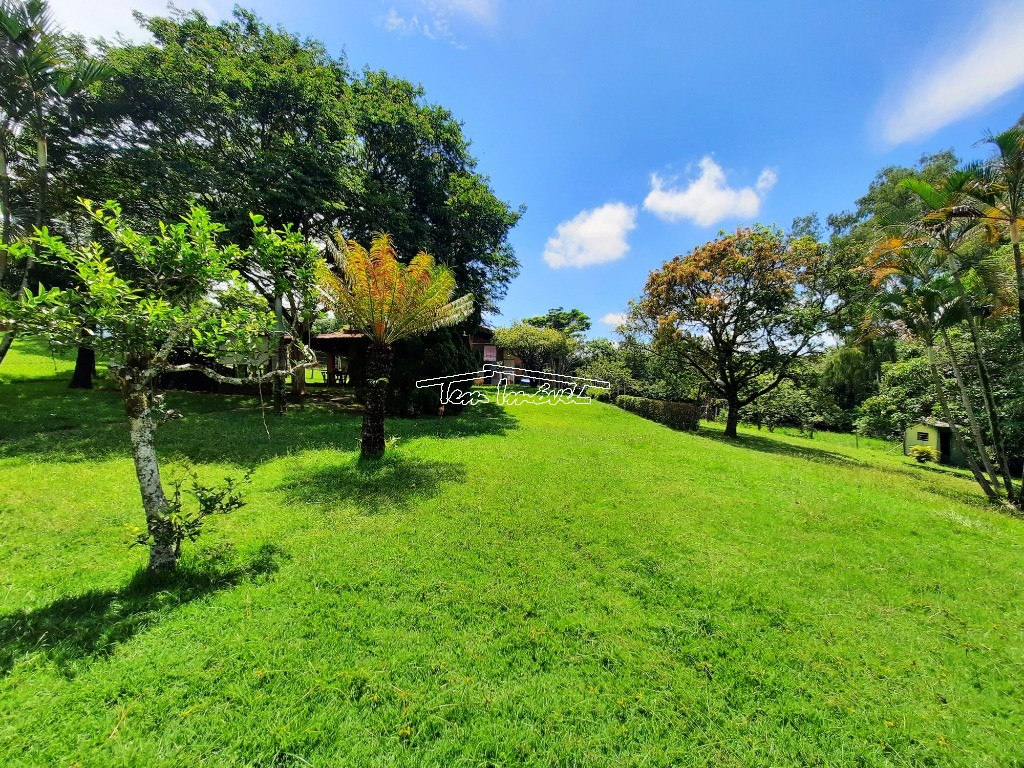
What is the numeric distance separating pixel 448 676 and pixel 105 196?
1772 centimetres

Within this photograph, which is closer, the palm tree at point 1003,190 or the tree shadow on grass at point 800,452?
the palm tree at point 1003,190

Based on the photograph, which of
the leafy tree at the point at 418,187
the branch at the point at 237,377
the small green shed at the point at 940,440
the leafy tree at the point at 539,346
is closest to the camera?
the branch at the point at 237,377

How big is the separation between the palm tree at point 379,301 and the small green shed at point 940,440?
23811 mm

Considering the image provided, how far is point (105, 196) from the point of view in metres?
11.4

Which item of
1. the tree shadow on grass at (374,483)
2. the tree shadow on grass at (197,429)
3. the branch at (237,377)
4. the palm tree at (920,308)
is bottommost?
the tree shadow on grass at (374,483)

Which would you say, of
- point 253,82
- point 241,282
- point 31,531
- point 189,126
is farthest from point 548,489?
point 189,126

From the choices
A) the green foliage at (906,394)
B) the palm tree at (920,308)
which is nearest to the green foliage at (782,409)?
the green foliage at (906,394)

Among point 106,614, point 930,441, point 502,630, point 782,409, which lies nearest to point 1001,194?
point 502,630

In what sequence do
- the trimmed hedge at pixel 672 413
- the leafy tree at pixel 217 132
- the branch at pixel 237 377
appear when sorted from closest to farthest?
the branch at pixel 237 377 < the leafy tree at pixel 217 132 < the trimmed hedge at pixel 672 413

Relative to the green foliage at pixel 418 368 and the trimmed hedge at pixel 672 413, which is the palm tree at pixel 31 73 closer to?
the green foliage at pixel 418 368

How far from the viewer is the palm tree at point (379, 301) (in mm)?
8391

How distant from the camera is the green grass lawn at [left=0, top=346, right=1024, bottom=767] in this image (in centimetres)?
230

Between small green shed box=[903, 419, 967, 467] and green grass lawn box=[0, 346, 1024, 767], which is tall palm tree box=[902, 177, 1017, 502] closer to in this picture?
green grass lawn box=[0, 346, 1024, 767]

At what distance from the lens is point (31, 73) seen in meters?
7.51
